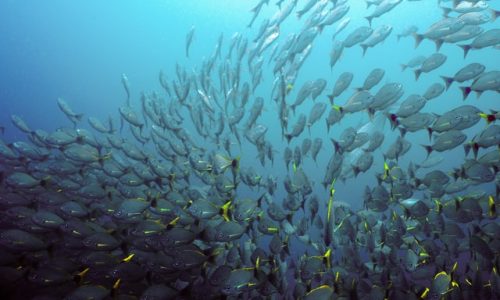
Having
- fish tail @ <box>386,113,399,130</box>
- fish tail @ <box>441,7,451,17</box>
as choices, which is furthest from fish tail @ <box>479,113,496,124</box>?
fish tail @ <box>441,7,451,17</box>

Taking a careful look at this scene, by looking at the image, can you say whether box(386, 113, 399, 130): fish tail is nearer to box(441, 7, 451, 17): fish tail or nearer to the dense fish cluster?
the dense fish cluster

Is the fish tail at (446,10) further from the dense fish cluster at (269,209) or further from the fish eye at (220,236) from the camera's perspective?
the fish eye at (220,236)

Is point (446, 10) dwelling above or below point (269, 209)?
above

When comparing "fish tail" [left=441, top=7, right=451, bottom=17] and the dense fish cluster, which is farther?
"fish tail" [left=441, top=7, right=451, bottom=17]

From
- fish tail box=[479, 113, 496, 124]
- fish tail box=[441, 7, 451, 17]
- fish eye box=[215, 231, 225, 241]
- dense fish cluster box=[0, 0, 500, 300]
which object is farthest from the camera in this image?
fish tail box=[441, 7, 451, 17]

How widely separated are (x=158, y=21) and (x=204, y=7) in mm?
9791

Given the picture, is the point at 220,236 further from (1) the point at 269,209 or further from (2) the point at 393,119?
(2) the point at 393,119

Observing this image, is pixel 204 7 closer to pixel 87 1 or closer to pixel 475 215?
pixel 87 1

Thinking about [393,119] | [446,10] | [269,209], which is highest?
[446,10]

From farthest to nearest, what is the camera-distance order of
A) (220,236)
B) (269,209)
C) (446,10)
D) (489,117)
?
1. (446,10)
2. (269,209)
3. (489,117)
4. (220,236)

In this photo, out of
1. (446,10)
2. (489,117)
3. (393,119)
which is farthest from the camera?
(446,10)

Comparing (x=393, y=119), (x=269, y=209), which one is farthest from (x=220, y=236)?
(x=393, y=119)

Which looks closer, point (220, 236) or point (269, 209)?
point (220, 236)

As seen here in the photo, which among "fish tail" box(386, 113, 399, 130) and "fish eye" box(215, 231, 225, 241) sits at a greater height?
"fish eye" box(215, 231, 225, 241)
